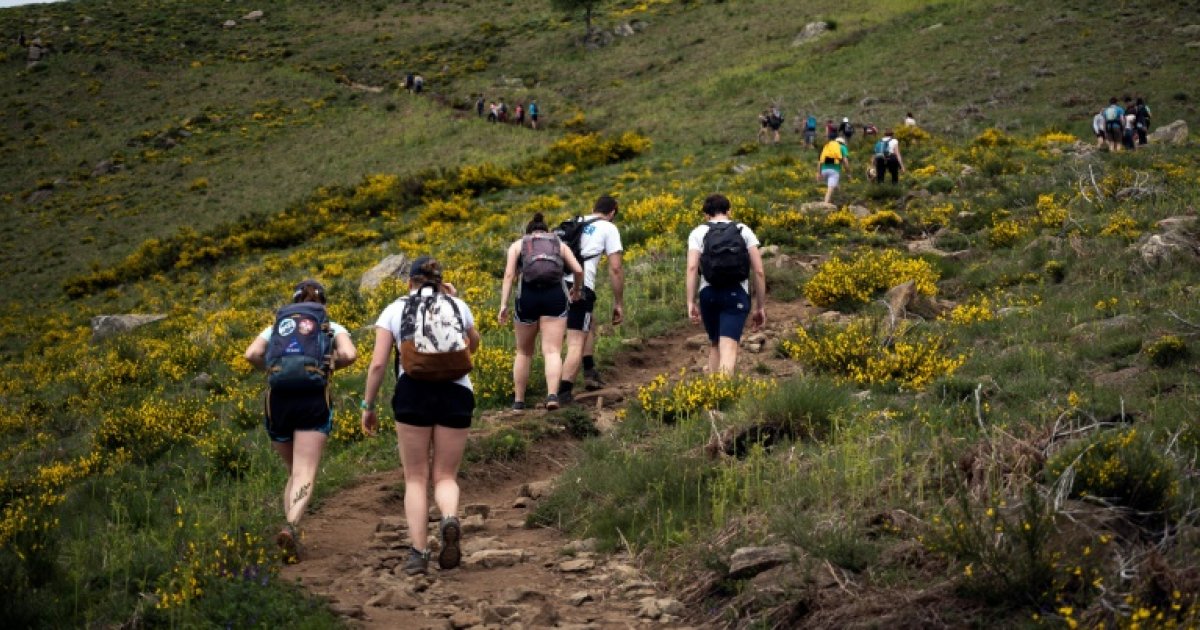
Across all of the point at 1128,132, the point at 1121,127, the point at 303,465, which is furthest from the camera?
the point at 1128,132

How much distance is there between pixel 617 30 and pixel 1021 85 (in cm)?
3453

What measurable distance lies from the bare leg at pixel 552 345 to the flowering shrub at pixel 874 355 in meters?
2.33

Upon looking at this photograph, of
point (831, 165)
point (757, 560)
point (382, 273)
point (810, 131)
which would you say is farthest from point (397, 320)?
point (810, 131)

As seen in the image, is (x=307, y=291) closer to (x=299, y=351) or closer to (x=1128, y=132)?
(x=299, y=351)

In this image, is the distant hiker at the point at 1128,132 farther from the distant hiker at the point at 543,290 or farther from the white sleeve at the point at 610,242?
the distant hiker at the point at 543,290

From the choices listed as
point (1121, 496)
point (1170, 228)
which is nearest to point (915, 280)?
point (1170, 228)

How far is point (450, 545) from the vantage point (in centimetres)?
601

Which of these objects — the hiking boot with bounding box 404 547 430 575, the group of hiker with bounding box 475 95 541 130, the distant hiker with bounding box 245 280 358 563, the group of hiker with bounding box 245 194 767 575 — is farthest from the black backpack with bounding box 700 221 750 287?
the group of hiker with bounding box 475 95 541 130

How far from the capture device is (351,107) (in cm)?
5647

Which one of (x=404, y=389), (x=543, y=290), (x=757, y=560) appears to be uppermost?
(x=543, y=290)

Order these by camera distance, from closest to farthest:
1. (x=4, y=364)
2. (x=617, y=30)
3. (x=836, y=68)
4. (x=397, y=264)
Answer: (x=397, y=264)
(x=4, y=364)
(x=836, y=68)
(x=617, y=30)

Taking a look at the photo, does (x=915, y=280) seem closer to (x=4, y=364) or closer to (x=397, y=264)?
(x=397, y=264)

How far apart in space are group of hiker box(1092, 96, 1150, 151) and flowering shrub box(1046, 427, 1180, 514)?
2072 cm

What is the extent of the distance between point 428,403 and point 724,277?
329 centimetres
